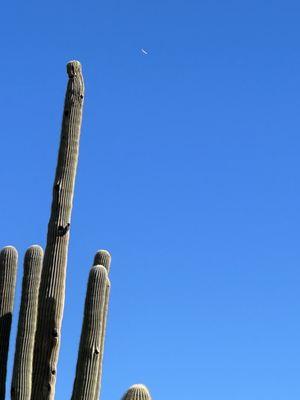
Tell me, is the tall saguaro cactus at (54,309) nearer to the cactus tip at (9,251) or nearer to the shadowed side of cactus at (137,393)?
the cactus tip at (9,251)

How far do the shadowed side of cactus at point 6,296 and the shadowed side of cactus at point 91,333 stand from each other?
82cm

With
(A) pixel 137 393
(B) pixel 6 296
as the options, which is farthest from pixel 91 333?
(A) pixel 137 393

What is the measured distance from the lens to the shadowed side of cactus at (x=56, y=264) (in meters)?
10.6

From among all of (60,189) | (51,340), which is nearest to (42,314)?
(51,340)

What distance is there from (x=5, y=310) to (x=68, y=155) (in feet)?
5.42

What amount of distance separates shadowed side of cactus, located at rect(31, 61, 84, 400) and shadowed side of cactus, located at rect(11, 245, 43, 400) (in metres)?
0.09

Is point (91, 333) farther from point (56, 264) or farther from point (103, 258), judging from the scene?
point (103, 258)

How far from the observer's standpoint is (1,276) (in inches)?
440

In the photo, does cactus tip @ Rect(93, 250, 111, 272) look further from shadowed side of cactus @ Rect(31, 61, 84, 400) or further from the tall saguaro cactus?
shadowed side of cactus @ Rect(31, 61, 84, 400)

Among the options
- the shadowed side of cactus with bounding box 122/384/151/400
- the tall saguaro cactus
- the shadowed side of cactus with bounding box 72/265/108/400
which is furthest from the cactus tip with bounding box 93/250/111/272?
the shadowed side of cactus with bounding box 122/384/151/400

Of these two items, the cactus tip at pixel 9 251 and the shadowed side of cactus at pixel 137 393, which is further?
the cactus tip at pixel 9 251

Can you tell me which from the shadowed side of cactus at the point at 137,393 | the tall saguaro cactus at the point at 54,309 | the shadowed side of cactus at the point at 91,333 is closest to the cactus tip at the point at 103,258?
the tall saguaro cactus at the point at 54,309

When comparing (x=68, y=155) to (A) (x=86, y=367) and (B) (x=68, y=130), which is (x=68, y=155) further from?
(A) (x=86, y=367)

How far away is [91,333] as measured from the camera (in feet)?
34.8
